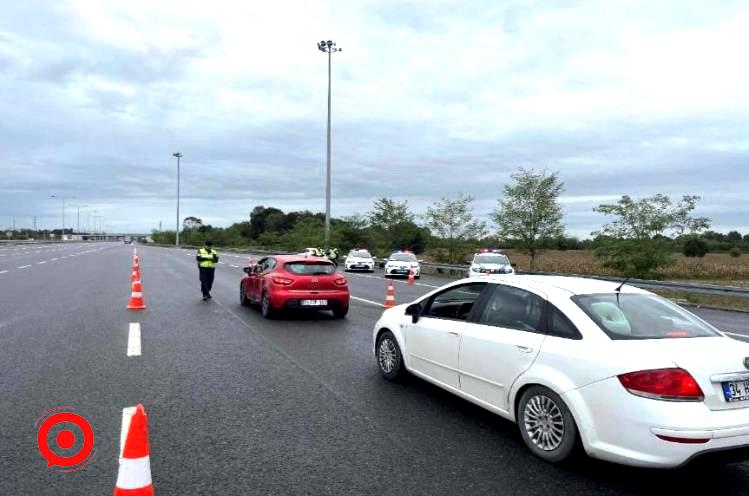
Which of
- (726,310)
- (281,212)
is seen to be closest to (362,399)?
(726,310)

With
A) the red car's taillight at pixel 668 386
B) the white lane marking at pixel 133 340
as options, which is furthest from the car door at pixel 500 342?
the white lane marking at pixel 133 340

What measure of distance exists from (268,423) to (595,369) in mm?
2957

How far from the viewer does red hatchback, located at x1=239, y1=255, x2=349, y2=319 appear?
1260 centimetres

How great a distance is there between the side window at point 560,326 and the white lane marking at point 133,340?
6.17 metres

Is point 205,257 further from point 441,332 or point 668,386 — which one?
point 668,386

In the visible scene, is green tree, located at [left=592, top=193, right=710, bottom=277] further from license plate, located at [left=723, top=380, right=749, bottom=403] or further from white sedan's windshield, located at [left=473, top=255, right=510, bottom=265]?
license plate, located at [left=723, top=380, right=749, bottom=403]

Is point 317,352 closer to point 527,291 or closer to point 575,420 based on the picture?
point 527,291

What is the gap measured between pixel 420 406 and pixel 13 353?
6158 millimetres

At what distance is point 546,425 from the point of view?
15.4 feet

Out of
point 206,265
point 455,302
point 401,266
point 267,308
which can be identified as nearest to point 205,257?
point 206,265

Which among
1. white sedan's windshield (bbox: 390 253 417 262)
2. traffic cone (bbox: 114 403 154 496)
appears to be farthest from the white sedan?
white sedan's windshield (bbox: 390 253 417 262)

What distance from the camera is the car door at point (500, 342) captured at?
4988 millimetres

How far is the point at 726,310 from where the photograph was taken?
1778 centimetres

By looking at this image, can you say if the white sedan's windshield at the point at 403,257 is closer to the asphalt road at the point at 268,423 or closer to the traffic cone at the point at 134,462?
the asphalt road at the point at 268,423
